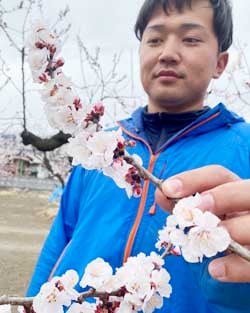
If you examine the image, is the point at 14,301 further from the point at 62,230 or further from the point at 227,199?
the point at 62,230

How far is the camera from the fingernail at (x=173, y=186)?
60 cm

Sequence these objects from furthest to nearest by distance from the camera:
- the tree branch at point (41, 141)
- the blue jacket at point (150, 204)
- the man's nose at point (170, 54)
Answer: the tree branch at point (41, 141) < the man's nose at point (170, 54) < the blue jacket at point (150, 204)

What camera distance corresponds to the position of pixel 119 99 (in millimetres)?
6977

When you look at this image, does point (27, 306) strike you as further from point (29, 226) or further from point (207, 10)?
point (29, 226)

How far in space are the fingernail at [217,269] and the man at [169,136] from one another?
1.91 ft

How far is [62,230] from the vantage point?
156cm

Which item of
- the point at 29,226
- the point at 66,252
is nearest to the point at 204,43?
the point at 66,252

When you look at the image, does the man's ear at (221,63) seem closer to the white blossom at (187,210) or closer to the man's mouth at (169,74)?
the man's mouth at (169,74)

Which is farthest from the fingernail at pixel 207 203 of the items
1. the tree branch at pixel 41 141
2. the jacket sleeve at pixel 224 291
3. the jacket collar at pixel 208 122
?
the tree branch at pixel 41 141

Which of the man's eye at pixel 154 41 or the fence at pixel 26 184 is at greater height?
the man's eye at pixel 154 41

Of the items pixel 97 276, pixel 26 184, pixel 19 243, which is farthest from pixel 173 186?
pixel 26 184

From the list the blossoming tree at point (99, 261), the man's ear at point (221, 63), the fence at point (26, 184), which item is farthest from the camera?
the fence at point (26, 184)

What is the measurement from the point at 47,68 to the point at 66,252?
2.40 feet

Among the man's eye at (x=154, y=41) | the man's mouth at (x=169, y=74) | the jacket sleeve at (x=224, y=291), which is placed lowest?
the jacket sleeve at (x=224, y=291)
